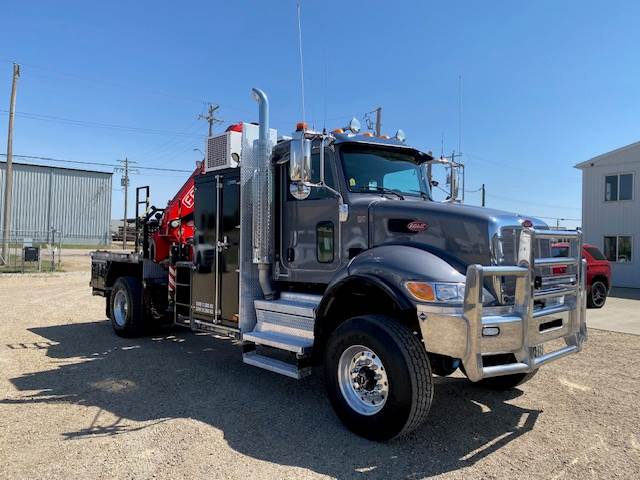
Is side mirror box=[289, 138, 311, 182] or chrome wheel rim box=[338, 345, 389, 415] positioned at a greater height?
side mirror box=[289, 138, 311, 182]

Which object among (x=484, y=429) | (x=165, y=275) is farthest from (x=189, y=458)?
(x=165, y=275)

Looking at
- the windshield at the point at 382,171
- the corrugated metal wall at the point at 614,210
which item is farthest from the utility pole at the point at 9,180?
the corrugated metal wall at the point at 614,210

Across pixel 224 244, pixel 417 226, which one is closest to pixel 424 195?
pixel 417 226

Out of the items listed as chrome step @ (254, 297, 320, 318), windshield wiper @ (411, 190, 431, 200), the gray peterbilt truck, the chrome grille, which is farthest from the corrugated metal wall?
chrome step @ (254, 297, 320, 318)

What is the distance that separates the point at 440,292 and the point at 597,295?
12.1 metres

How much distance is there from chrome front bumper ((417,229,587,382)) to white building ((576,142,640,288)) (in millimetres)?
19329

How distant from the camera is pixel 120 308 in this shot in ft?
28.9

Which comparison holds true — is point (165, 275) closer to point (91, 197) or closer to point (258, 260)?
point (258, 260)

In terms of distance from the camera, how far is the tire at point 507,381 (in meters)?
5.46

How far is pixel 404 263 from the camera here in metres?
4.21

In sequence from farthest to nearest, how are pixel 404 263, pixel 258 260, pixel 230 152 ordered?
pixel 230 152 < pixel 258 260 < pixel 404 263

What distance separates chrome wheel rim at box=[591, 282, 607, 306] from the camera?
13805mm

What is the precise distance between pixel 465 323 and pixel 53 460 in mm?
3218

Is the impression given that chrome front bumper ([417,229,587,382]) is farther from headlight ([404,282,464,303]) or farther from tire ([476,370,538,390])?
tire ([476,370,538,390])
